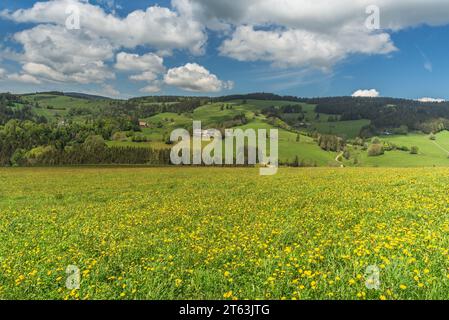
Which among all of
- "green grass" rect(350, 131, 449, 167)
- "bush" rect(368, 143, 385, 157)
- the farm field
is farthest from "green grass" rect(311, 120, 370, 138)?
the farm field

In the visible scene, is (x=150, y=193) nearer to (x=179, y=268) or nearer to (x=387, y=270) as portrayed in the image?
(x=179, y=268)

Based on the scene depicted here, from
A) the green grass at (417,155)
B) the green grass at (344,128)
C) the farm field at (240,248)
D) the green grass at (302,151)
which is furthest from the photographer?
the green grass at (344,128)

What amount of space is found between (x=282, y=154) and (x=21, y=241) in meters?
120

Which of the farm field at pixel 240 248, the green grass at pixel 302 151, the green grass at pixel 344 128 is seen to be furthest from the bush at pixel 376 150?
the farm field at pixel 240 248

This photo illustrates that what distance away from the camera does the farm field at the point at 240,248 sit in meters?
7.02

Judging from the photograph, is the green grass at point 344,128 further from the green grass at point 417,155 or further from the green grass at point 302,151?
the green grass at point 302,151

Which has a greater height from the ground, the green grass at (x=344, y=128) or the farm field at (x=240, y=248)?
the green grass at (x=344, y=128)

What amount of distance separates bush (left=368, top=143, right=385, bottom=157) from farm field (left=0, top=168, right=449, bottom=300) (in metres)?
119

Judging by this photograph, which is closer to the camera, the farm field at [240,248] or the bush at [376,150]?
the farm field at [240,248]

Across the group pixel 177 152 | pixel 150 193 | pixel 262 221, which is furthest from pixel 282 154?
pixel 262 221

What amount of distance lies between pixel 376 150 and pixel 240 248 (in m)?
134

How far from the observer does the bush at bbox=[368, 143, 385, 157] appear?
12644cm

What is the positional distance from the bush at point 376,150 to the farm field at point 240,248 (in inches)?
4695

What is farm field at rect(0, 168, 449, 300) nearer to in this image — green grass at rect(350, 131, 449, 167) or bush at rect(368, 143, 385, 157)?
green grass at rect(350, 131, 449, 167)
